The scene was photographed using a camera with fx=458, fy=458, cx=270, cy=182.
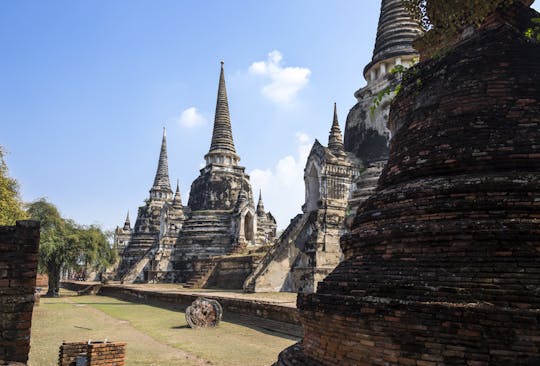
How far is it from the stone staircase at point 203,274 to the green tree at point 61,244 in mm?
6874

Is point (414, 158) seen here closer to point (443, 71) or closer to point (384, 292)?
point (443, 71)

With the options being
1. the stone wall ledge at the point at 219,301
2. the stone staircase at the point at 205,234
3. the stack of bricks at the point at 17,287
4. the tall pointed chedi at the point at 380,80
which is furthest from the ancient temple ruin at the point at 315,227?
the stack of bricks at the point at 17,287

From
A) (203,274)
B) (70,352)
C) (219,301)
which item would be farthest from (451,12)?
(203,274)

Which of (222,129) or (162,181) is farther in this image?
(162,181)

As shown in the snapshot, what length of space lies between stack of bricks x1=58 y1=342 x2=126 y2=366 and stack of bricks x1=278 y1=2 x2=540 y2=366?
2.94m

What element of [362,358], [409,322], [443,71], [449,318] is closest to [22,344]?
[362,358]

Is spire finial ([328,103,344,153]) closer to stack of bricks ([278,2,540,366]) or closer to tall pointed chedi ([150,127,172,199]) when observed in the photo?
stack of bricks ([278,2,540,366])

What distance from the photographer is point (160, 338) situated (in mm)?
10750

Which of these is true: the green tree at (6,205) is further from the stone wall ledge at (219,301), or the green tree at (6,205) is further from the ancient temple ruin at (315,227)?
the ancient temple ruin at (315,227)

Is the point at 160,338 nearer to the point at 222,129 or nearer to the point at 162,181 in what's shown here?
the point at 222,129

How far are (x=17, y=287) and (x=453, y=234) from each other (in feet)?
14.9

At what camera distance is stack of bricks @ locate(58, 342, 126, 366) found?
690cm

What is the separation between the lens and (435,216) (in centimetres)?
492

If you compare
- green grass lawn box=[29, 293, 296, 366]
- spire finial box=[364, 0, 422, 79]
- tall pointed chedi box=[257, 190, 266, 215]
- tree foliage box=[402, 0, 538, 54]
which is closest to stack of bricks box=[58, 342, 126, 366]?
green grass lawn box=[29, 293, 296, 366]
